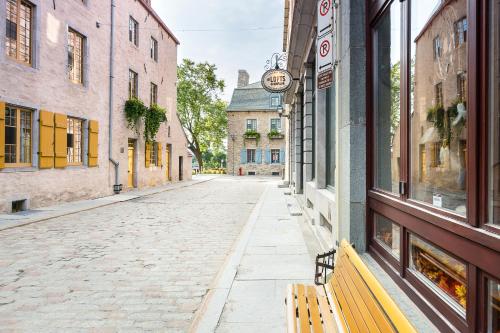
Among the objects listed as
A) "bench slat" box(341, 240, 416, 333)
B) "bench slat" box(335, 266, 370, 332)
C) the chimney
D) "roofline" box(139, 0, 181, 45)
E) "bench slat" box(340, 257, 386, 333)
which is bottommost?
"bench slat" box(335, 266, 370, 332)

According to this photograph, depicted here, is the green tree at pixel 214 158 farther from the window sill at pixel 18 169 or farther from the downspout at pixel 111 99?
the window sill at pixel 18 169

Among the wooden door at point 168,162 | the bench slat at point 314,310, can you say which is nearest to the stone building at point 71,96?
the wooden door at point 168,162

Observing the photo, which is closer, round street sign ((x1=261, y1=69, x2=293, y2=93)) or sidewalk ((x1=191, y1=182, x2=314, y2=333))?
sidewalk ((x1=191, y1=182, x2=314, y2=333))

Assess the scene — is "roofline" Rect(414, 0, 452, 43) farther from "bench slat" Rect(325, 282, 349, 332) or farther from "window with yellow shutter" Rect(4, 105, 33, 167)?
"window with yellow shutter" Rect(4, 105, 33, 167)

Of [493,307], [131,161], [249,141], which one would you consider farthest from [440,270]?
[249,141]

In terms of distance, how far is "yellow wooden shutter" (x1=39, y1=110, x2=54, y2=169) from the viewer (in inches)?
460

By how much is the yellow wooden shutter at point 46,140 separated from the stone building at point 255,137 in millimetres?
29600

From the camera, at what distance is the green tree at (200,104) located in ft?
135

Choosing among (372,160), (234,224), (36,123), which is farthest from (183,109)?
(372,160)

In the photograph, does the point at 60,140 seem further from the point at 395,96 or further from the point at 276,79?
the point at 395,96

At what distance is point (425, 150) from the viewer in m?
2.93

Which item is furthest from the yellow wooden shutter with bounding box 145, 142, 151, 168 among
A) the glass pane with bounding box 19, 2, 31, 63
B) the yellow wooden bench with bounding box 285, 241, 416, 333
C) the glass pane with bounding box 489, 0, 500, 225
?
the glass pane with bounding box 489, 0, 500, 225

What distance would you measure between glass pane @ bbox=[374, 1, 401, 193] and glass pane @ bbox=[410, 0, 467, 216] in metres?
0.35

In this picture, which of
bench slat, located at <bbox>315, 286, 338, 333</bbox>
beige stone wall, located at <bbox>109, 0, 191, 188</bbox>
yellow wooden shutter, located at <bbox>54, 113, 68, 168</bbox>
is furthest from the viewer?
beige stone wall, located at <bbox>109, 0, 191, 188</bbox>
